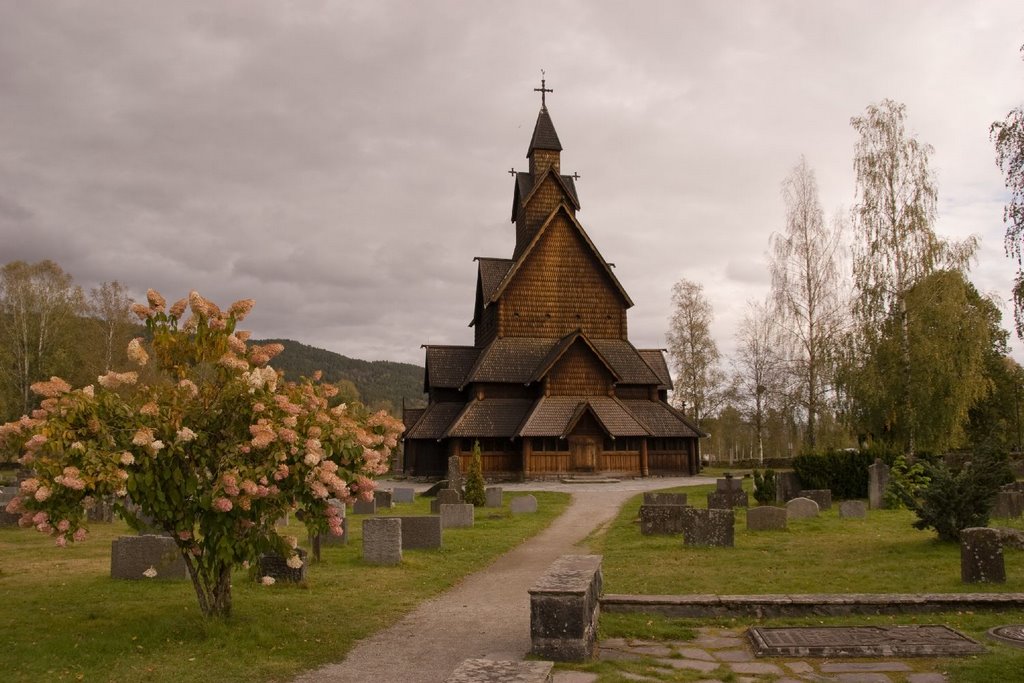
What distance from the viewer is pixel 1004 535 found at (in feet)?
42.3

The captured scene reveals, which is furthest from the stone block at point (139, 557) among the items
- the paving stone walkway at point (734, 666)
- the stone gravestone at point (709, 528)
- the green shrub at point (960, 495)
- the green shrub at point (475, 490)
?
the green shrub at point (475, 490)

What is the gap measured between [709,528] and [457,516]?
6920 mm

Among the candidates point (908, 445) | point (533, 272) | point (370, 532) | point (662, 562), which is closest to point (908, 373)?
point (908, 445)

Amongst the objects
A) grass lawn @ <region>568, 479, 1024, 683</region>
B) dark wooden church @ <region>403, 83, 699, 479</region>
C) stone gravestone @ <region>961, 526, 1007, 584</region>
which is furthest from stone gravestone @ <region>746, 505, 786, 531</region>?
dark wooden church @ <region>403, 83, 699, 479</region>

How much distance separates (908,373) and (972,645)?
2651 cm

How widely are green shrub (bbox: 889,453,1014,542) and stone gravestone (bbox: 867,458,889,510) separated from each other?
8.65 metres

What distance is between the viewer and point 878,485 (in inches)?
890

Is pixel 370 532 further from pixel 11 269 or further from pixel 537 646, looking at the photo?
pixel 11 269

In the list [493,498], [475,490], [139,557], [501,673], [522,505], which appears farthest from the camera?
[493,498]

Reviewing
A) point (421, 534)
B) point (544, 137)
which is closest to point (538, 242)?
point (544, 137)

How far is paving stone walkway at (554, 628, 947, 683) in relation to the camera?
22.4 feet

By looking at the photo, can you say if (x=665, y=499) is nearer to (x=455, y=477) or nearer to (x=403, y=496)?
(x=455, y=477)

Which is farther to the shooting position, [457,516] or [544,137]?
[544,137]

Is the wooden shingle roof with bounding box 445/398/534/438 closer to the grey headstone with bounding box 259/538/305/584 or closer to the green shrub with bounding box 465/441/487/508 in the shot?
the green shrub with bounding box 465/441/487/508
